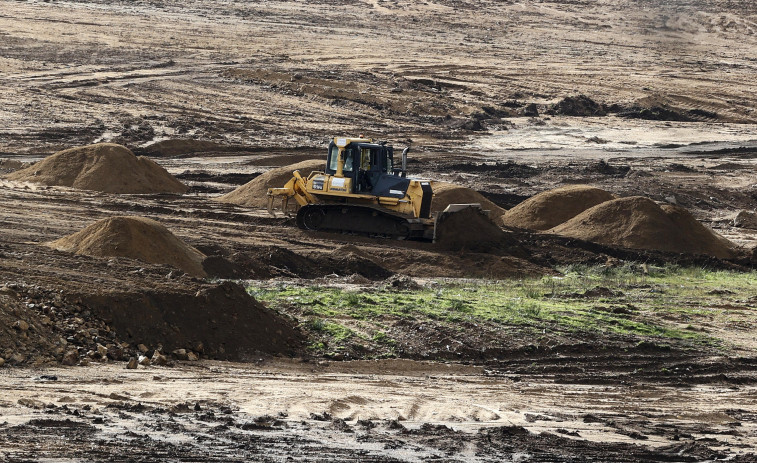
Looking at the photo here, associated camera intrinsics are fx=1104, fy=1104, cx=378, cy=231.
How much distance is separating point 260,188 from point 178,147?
8406 millimetres

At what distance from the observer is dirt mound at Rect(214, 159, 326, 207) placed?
25.9 m

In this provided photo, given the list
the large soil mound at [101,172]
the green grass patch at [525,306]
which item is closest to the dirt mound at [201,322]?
the green grass patch at [525,306]

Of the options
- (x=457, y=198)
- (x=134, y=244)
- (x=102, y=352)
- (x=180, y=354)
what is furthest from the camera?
(x=457, y=198)

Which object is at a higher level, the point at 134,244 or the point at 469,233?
the point at 134,244

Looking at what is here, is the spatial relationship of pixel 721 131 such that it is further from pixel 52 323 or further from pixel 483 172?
pixel 52 323

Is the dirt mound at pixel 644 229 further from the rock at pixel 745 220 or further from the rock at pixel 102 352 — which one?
the rock at pixel 102 352

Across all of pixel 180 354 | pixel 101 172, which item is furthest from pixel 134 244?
pixel 101 172

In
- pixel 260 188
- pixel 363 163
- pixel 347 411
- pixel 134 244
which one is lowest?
pixel 260 188

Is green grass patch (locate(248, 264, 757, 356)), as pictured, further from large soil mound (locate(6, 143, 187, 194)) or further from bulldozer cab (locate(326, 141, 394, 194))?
large soil mound (locate(6, 143, 187, 194))

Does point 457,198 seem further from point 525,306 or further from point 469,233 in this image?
point 525,306

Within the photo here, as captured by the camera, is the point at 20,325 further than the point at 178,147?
No

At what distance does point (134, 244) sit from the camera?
16.1m

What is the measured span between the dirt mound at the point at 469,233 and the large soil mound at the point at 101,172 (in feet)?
27.4

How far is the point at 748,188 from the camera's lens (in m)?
32.6
